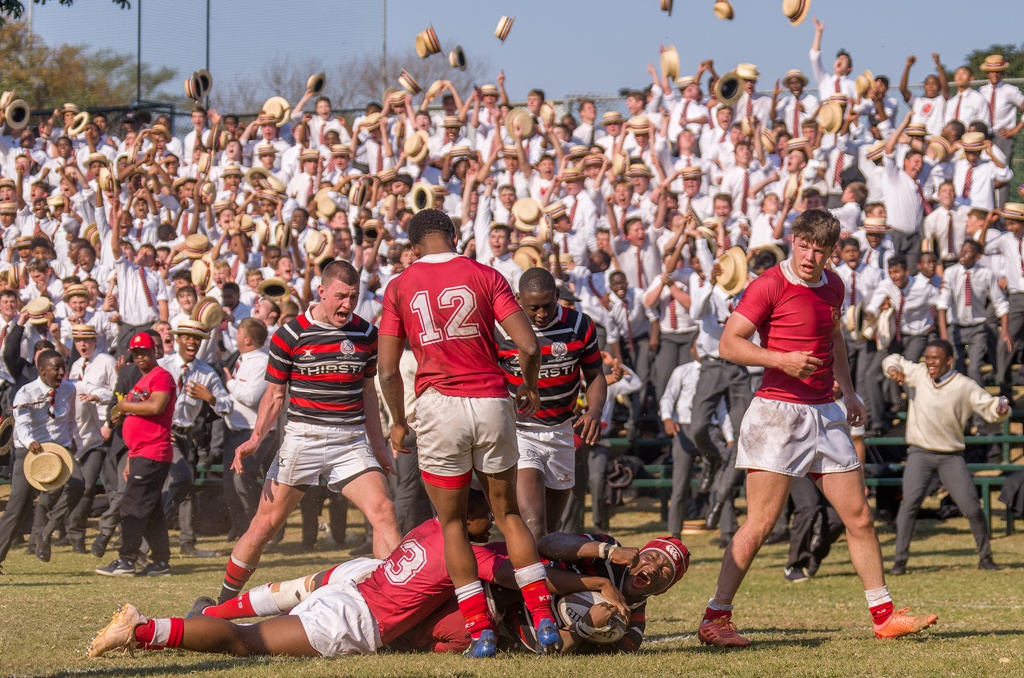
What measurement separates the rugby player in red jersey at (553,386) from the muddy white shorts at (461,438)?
1410 millimetres

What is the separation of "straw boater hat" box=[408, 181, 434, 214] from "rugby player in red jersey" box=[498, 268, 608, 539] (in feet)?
31.3

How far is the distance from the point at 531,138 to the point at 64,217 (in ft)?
23.1

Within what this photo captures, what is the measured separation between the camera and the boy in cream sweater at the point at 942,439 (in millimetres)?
11680

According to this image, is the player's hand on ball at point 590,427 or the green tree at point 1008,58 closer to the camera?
the player's hand on ball at point 590,427

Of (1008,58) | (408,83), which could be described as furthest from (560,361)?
(1008,58)

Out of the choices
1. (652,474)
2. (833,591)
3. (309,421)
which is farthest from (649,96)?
(309,421)

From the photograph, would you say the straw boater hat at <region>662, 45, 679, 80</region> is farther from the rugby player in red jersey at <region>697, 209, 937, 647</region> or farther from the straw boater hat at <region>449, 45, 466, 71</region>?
the rugby player in red jersey at <region>697, 209, 937, 647</region>

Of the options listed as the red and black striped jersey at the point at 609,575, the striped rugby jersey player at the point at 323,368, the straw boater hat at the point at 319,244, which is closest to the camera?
the red and black striped jersey at the point at 609,575

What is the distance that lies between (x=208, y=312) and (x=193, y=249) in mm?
A: 3076

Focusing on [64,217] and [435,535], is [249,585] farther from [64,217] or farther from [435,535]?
[64,217]

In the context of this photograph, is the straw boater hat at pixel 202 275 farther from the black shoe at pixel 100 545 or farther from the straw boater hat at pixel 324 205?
the black shoe at pixel 100 545

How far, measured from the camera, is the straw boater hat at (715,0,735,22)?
16469mm

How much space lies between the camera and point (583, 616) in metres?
6.35

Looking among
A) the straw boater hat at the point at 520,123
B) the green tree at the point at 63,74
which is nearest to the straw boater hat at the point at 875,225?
the straw boater hat at the point at 520,123
